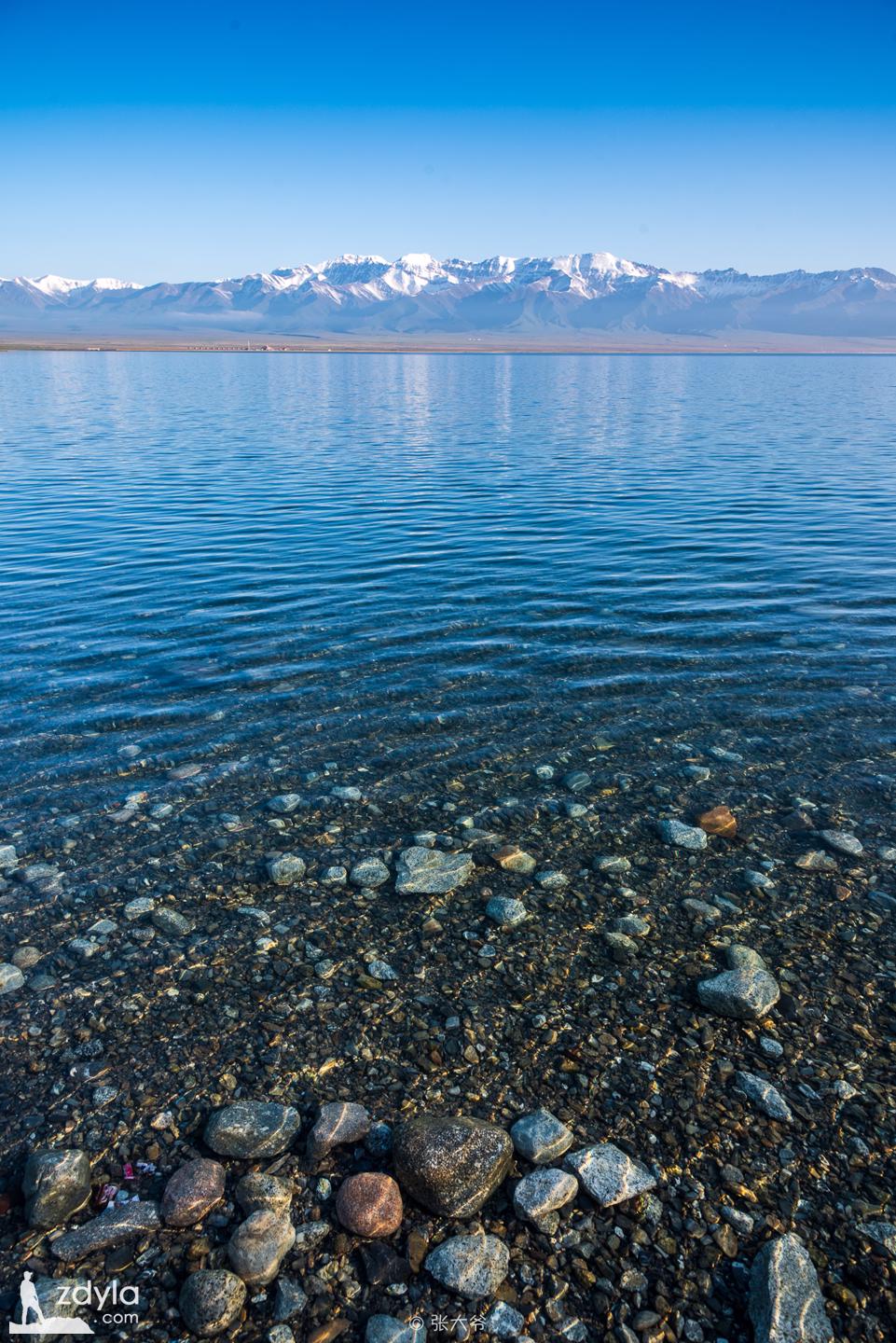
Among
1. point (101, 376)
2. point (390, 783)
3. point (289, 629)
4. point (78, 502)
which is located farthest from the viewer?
point (101, 376)

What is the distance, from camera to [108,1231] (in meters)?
5.38

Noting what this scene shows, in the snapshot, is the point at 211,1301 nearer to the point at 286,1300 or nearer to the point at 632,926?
the point at 286,1300

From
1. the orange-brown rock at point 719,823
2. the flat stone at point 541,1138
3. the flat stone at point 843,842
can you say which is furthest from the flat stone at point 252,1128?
the flat stone at point 843,842

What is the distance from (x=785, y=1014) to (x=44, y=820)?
30.5 feet

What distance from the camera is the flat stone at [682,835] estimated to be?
10.2 m

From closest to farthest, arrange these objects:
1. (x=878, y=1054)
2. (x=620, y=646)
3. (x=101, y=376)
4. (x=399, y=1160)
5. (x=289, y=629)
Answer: (x=399, y=1160) < (x=878, y=1054) < (x=620, y=646) < (x=289, y=629) < (x=101, y=376)

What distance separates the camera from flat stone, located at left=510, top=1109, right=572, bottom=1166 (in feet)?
19.4

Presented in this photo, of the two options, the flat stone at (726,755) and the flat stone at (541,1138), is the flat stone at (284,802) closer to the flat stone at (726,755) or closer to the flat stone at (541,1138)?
the flat stone at (541,1138)

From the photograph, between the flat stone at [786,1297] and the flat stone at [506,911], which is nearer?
the flat stone at [786,1297]

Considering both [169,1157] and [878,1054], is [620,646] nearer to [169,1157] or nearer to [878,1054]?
[878,1054]

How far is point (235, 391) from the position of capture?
4424 inches

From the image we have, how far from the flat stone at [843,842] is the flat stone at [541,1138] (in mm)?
5690

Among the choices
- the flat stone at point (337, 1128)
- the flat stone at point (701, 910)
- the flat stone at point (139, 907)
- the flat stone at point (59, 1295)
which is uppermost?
the flat stone at point (59, 1295)

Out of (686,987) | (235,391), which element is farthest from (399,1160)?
(235,391)
